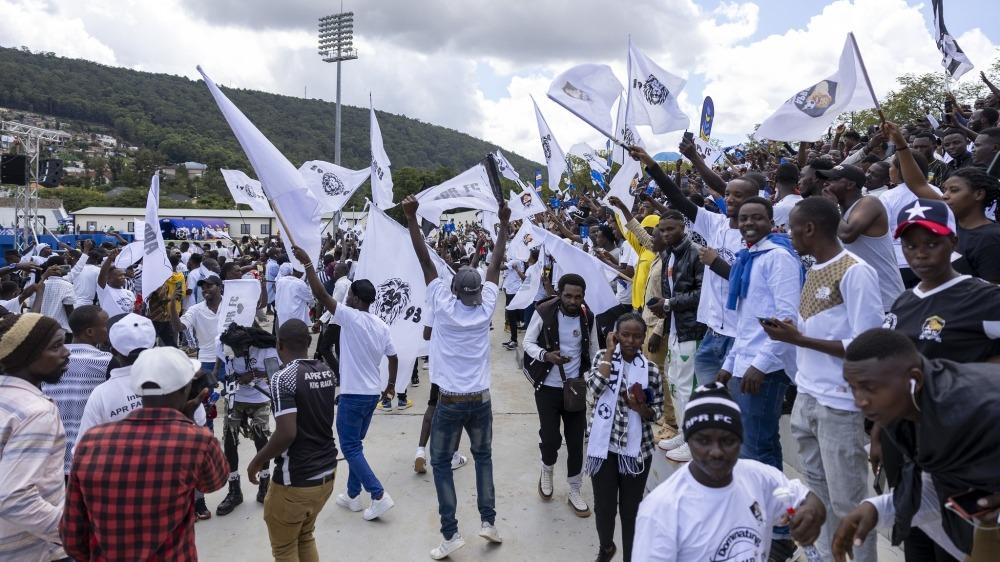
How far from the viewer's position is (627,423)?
3957 millimetres

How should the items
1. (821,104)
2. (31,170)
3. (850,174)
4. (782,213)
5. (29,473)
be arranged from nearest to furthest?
(29,473), (850,174), (782,213), (821,104), (31,170)

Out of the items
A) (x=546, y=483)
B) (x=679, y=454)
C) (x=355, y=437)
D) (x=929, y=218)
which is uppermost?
(x=929, y=218)

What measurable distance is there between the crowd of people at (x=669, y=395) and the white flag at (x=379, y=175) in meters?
3.43

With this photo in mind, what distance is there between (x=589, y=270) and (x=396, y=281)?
77.9 inches

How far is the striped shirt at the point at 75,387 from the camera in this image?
11.4 feet

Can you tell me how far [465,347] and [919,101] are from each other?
83.4ft

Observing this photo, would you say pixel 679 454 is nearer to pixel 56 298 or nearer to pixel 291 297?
pixel 291 297

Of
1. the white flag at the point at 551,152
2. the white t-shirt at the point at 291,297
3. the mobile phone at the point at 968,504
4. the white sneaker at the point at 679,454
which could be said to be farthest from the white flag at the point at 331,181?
the mobile phone at the point at 968,504

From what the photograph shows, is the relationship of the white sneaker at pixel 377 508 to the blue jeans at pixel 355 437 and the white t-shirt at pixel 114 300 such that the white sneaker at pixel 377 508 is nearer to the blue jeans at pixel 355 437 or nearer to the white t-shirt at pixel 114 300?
the blue jeans at pixel 355 437

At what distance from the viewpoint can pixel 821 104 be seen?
567 centimetres

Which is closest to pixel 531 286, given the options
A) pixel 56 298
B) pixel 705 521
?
pixel 705 521

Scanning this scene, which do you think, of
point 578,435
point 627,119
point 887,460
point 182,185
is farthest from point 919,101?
point 182,185

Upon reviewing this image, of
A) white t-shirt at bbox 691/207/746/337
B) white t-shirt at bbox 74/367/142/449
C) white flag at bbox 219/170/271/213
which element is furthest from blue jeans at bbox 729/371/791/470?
white flag at bbox 219/170/271/213

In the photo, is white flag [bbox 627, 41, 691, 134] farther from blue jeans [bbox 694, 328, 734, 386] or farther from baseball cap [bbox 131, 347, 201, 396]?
baseball cap [bbox 131, 347, 201, 396]
